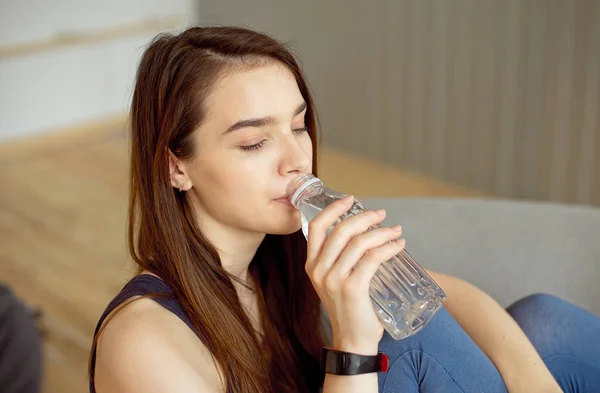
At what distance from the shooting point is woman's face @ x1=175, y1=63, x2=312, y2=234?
4.09 feet

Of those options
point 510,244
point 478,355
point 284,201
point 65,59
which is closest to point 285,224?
point 284,201

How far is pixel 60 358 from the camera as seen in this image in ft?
8.54

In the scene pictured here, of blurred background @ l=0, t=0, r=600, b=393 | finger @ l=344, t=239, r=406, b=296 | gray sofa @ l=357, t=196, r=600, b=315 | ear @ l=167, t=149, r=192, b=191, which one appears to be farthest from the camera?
blurred background @ l=0, t=0, r=600, b=393

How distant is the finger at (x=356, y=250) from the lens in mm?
1104

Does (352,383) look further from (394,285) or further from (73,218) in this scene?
(73,218)

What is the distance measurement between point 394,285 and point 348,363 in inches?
4.9

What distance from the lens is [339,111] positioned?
13.3ft

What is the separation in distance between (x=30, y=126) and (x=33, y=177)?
1.37 feet

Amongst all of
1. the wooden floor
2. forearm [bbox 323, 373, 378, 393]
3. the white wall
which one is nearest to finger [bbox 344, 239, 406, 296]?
forearm [bbox 323, 373, 378, 393]

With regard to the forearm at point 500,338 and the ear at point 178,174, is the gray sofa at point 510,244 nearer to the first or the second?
the forearm at point 500,338

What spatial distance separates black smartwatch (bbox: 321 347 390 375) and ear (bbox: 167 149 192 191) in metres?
0.33

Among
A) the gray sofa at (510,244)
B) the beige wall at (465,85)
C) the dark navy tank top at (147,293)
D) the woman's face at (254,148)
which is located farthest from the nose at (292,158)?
the beige wall at (465,85)

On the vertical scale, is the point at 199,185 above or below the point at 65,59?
above

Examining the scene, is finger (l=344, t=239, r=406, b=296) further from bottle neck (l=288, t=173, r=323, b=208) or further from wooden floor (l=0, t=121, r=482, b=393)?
wooden floor (l=0, t=121, r=482, b=393)
